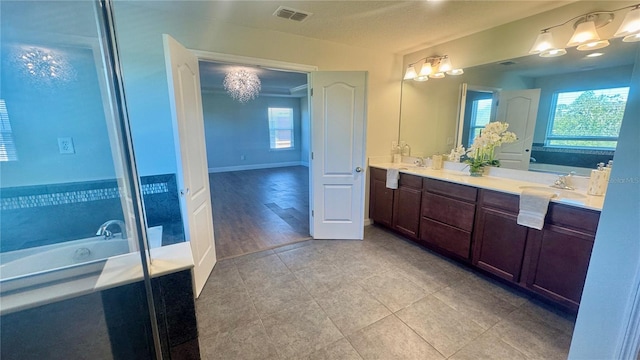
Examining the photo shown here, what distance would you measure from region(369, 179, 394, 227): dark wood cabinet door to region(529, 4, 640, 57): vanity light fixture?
1.97m

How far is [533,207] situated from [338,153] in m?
1.90

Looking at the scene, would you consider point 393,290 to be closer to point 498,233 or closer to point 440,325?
point 440,325

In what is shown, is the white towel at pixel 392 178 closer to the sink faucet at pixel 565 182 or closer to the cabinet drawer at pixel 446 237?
the cabinet drawer at pixel 446 237

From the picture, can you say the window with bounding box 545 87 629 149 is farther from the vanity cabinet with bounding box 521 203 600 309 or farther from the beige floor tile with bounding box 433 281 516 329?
the beige floor tile with bounding box 433 281 516 329

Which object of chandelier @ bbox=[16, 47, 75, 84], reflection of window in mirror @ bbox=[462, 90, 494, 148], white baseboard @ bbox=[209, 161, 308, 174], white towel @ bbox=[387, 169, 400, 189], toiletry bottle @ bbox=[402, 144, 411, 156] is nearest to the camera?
chandelier @ bbox=[16, 47, 75, 84]

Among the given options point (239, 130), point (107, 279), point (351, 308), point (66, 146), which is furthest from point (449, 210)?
point (239, 130)

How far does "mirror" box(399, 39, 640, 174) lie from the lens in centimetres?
203

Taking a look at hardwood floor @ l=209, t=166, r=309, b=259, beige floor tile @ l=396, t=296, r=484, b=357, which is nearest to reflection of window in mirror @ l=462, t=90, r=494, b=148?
beige floor tile @ l=396, t=296, r=484, b=357

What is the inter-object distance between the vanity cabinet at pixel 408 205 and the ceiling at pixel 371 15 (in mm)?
1589

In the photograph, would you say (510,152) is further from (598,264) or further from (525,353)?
(598,264)

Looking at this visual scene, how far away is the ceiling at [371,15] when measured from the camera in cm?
215

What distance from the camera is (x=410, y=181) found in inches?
119

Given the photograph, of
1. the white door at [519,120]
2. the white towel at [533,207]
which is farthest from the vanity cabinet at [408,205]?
the white towel at [533,207]

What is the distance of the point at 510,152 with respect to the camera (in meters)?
2.62
